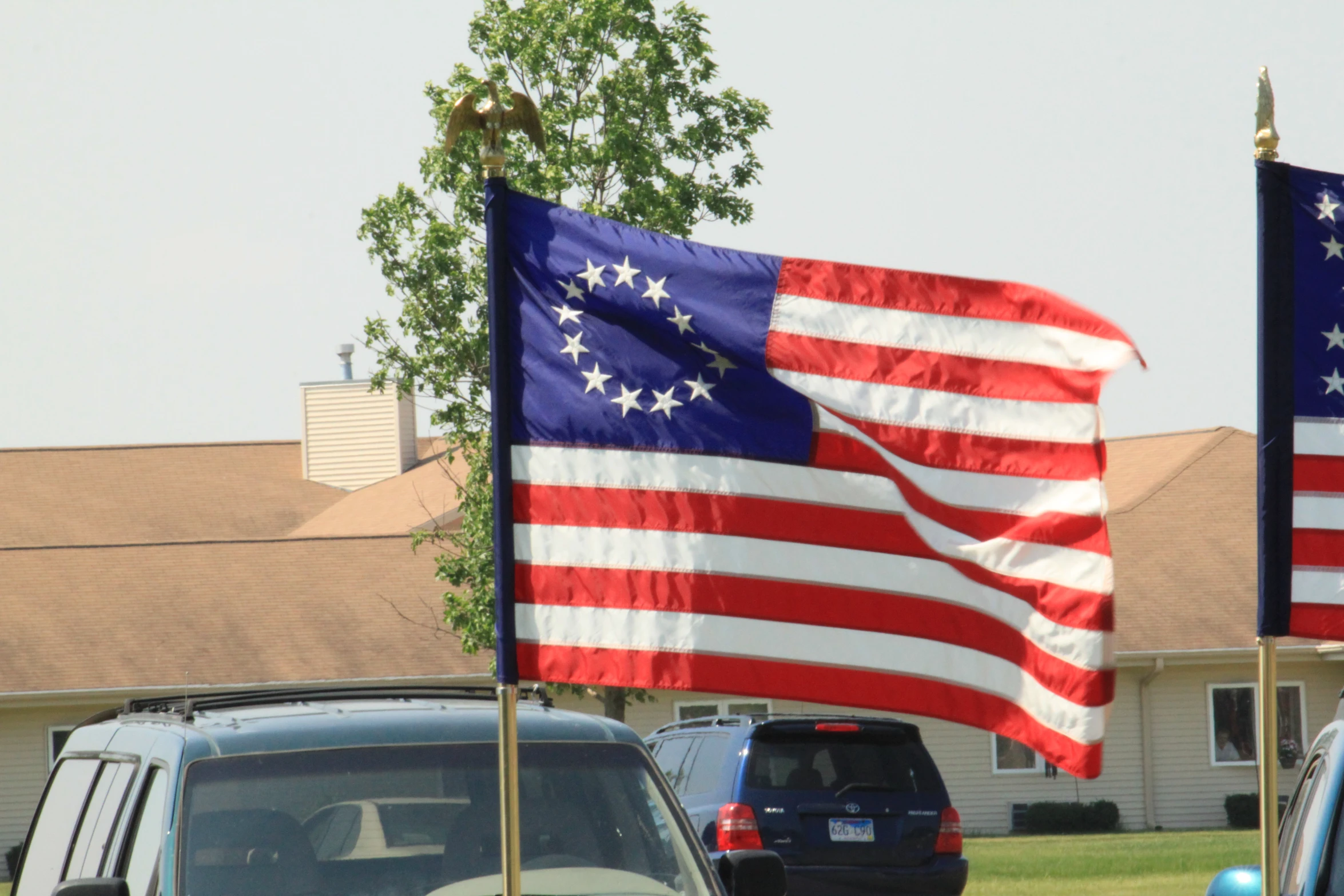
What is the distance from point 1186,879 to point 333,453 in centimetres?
3173

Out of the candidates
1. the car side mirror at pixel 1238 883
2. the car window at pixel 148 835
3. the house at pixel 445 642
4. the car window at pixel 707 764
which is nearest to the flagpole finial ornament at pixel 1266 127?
the car side mirror at pixel 1238 883

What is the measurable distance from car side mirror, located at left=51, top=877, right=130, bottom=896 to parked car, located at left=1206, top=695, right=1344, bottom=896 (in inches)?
139

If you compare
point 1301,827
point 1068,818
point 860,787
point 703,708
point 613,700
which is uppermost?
point 1301,827

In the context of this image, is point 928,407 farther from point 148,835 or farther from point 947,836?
point 947,836

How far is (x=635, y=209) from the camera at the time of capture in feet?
73.4

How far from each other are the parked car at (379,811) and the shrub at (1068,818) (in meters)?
26.8

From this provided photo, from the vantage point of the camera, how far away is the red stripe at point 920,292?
508cm

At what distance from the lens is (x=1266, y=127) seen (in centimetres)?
528

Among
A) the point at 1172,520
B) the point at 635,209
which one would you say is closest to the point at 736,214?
the point at 635,209

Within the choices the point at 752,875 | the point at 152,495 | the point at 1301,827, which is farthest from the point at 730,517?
the point at 152,495

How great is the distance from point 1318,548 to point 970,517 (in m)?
1.20

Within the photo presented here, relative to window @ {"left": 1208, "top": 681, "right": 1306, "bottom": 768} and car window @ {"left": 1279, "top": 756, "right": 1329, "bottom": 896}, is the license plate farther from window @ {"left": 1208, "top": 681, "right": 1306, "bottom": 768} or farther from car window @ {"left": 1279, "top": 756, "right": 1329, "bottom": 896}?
window @ {"left": 1208, "top": 681, "right": 1306, "bottom": 768}

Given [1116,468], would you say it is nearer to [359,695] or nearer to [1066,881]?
[1066,881]

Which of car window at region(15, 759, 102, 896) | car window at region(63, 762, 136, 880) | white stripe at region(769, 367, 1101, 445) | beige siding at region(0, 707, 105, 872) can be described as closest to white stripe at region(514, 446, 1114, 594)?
white stripe at region(769, 367, 1101, 445)
